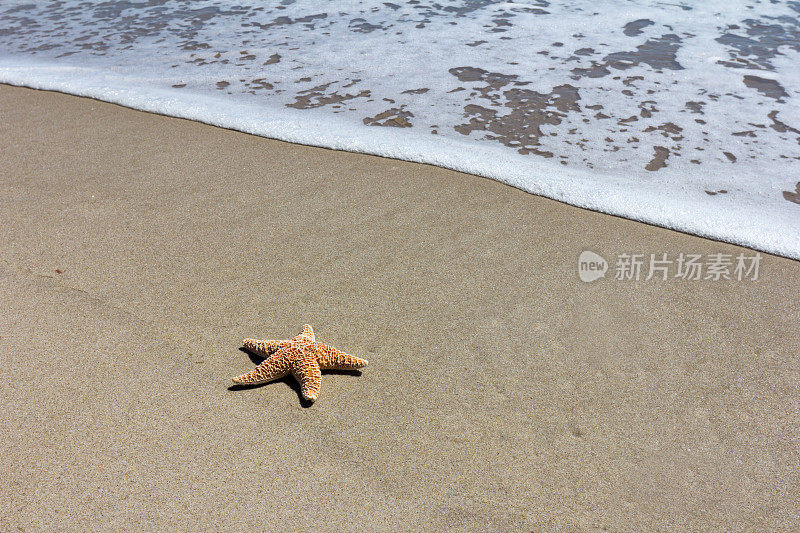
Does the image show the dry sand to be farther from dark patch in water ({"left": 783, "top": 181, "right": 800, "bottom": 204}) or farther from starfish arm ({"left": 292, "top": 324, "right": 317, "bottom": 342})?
dark patch in water ({"left": 783, "top": 181, "right": 800, "bottom": 204})

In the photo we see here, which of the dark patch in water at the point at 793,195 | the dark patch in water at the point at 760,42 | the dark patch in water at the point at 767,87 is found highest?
the dark patch in water at the point at 760,42

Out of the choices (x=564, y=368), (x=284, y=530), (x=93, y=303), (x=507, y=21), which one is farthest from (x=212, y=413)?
(x=507, y=21)

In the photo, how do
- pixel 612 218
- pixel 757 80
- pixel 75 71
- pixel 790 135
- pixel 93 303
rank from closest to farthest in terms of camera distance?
pixel 93 303 → pixel 612 218 → pixel 790 135 → pixel 757 80 → pixel 75 71

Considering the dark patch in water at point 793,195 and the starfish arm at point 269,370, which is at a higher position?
the starfish arm at point 269,370

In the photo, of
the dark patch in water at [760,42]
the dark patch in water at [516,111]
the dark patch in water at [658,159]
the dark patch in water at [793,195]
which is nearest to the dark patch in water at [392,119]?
the dark patch in water at [516,111]

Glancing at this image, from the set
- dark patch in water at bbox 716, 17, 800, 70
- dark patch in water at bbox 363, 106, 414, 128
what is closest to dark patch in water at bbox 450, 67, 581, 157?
dark patch in water at bbox 363, 106, 414, 128

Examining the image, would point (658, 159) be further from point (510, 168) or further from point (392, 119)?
point (392, 119)


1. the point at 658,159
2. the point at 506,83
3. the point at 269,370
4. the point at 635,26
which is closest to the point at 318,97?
the point at 506,83

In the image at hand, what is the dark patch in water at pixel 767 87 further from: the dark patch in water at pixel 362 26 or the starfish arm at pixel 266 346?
the starfish arm at pixel 266 346

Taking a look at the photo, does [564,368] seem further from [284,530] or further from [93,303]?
[93,303]
